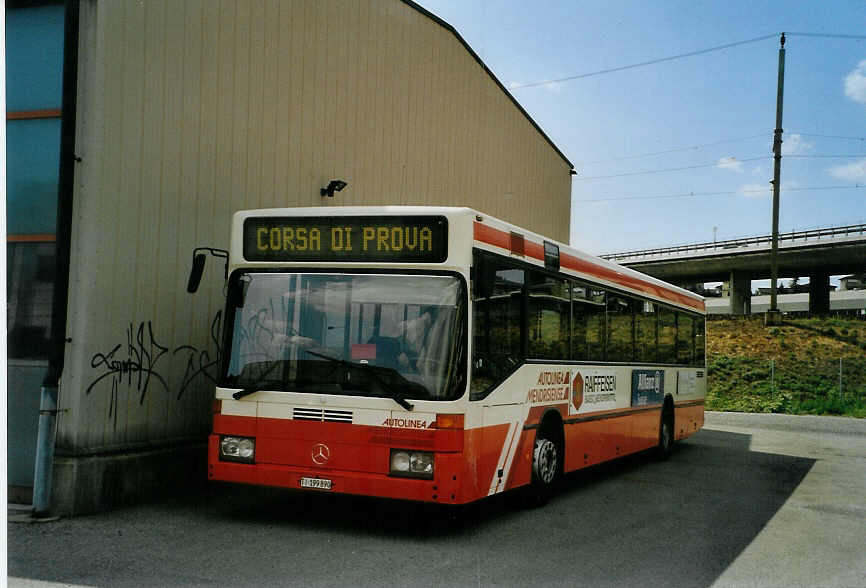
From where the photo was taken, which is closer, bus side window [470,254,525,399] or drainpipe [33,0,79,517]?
bus side window [470,254,525,399]

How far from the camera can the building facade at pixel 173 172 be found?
344 inches

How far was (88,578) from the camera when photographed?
6305mm

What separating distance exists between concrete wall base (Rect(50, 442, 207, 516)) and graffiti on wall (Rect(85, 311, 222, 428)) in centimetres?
49

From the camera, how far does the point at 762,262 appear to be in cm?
5456

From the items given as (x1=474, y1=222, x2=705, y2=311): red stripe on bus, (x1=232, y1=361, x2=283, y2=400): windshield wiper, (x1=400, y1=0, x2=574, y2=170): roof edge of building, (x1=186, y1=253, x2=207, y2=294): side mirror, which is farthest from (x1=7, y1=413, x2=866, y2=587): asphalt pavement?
(x1=400, y1=0, x2=574, y2=170): roof edge of building

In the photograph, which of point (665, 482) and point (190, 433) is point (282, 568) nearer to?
point (190, 433)

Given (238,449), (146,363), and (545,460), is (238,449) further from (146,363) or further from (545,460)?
(545,460)

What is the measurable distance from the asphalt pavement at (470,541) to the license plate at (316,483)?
0.44 metres

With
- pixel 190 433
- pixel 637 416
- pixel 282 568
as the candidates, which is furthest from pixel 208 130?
pixel 637 416

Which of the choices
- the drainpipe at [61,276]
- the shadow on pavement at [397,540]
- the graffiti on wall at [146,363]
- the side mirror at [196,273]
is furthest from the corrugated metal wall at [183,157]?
the shadow on pavement at [397,540]

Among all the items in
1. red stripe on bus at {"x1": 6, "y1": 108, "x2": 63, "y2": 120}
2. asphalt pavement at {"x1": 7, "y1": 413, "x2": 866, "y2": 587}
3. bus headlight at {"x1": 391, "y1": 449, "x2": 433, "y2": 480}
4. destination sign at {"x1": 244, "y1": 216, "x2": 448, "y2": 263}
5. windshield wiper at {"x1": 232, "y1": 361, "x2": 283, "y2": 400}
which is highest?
red stripe on bus at {"x1": 6, "y1": 108, "x2": 63, "y2": 120}

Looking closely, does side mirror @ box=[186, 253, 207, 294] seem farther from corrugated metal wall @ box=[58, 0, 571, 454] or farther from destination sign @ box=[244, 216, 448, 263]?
corrugated metal wall @ box=[58, 0, 571, 454]

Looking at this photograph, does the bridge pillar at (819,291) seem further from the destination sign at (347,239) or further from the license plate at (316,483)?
the license plate at (316,483)

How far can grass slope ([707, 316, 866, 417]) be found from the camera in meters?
31.1
